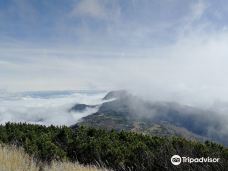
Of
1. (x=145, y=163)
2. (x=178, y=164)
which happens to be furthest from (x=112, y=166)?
(x=178, y=164)

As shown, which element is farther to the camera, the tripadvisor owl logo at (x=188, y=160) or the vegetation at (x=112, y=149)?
the vegetation at (x=112, y=149)

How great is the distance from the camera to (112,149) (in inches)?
617

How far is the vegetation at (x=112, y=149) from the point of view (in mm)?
12422

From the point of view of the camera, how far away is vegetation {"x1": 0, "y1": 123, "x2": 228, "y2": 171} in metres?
12.4

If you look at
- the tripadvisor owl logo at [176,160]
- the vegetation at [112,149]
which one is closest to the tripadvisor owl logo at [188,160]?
the tripadvisor owl logo at [176,160]

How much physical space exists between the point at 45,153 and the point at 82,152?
8.58 feet

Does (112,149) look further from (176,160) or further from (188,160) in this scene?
(188,160)

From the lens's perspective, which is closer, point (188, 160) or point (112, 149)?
point (188, 160)

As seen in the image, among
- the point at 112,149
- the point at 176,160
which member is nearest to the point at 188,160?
the point at 176,160

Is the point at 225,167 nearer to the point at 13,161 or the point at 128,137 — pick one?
the point at 13,161

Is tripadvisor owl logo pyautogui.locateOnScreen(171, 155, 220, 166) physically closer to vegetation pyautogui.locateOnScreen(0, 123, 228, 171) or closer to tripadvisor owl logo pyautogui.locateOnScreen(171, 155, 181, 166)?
tripadvisor owl logo pyautogui.locateOnScreen(171, 155, 181, 166)

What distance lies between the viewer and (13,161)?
10906 mm

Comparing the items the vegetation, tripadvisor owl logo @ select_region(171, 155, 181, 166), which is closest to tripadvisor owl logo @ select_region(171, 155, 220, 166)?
tripadvisor owl logo @ select_region(171, 155, 181, 166)

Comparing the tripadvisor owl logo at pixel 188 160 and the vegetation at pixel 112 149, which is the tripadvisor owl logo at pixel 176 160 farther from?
the vegetation at pixel 112 149
